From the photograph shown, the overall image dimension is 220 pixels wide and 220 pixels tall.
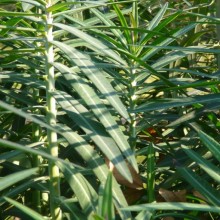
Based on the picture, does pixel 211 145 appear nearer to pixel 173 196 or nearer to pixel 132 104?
pixel 173 196

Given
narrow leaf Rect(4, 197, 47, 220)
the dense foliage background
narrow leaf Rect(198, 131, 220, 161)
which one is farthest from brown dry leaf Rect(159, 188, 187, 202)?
narrow leaf Rect(4, 197, 47, 220)

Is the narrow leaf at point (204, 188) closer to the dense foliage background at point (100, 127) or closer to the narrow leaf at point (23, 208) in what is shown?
the dense foliage background at point (100, 127)

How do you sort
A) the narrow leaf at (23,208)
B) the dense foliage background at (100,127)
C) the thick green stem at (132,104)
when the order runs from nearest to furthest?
the narrow leaf at (23,208), the dense foliage background at (100,127), the thick green stem at (132,104)

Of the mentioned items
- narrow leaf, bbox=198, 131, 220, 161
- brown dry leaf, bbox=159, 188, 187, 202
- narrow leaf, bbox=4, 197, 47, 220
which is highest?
narrow leaf, bbox=198, 131, 220, 161

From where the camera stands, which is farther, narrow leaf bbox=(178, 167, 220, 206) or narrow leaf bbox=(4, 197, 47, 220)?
narrow leaf bbox=(178, 167, 220, 206)

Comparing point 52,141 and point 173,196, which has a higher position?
point 52,141

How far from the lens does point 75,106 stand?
1162 mm

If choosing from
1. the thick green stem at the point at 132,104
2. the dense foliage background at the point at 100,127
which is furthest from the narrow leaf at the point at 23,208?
the thick green stem at the point at 132,104

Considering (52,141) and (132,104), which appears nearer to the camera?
(52,141)

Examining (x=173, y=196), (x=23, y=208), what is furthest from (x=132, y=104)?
(x=23, y=208)

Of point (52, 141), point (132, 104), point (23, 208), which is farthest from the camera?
point (132, 104)

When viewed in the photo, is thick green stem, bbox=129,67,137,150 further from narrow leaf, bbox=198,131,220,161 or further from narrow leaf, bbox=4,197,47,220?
narrow leaf, bbox=4,197,47,220

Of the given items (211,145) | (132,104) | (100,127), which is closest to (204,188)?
(211,145)

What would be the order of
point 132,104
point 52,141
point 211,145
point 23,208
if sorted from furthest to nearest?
point 132,104, point 52,141, point 211,145, point 23,208
